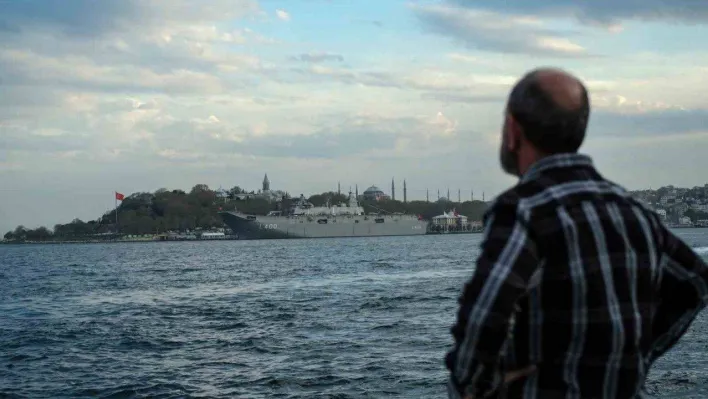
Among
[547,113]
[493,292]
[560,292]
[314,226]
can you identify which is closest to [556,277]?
[560,292]

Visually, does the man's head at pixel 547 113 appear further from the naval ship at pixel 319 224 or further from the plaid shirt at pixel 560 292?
the naval ship at pixel 319 224

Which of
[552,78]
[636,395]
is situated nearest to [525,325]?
[636,395]

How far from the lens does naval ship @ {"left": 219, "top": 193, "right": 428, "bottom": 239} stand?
474 ft

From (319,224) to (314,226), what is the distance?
1164 mm

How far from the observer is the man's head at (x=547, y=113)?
223 centimetres

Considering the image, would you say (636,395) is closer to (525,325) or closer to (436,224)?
(525,325)

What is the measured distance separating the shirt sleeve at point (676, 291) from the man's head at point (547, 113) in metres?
0.44

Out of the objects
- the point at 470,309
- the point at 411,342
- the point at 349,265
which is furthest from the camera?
the point at 349,265

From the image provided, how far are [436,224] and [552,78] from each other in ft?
646

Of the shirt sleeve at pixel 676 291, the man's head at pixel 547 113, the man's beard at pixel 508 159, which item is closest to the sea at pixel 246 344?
the shirt sleeve at pixel 676 291

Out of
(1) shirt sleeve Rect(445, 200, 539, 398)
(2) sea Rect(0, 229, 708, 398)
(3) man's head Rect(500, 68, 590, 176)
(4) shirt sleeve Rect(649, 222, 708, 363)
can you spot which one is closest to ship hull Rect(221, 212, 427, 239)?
(2) sea Rect(0, 229, 708, 398)

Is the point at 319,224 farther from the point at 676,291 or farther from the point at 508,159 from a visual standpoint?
the point at 508,159

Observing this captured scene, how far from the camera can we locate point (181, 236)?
191 m

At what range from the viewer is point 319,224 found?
482 ft
